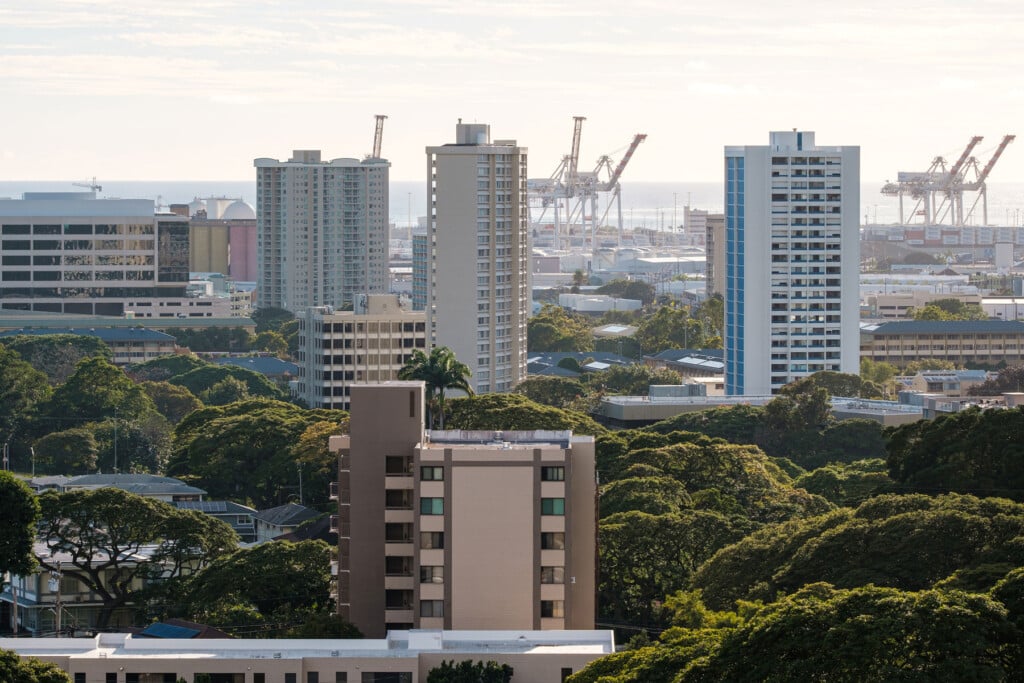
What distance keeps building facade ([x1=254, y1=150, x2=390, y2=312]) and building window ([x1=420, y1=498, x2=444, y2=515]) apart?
373 ft

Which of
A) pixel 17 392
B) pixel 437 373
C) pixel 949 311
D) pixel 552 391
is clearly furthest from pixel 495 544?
pixel 949 311

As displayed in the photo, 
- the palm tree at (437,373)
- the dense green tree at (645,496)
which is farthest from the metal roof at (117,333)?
the dense green tree at (645,496)

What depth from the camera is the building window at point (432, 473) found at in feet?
121

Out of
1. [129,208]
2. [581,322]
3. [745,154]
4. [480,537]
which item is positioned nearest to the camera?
[480,537]

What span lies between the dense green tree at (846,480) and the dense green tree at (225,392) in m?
39.0

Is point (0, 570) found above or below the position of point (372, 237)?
below

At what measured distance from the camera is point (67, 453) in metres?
73.0

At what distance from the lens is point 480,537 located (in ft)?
120

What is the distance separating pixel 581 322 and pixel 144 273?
27.0 meters

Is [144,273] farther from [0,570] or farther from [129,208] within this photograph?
[0,570]

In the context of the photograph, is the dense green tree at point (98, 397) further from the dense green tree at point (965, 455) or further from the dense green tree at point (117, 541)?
the dense green tree at point (965, 455)

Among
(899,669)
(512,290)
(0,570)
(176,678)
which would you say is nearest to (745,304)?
(512,290)

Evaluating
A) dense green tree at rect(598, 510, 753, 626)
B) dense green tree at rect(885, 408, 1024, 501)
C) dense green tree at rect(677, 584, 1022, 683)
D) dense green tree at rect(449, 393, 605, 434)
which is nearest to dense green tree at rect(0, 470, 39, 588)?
dense green tree at rect(598, 510, 753, 626)

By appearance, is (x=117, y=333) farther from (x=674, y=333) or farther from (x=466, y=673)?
(x=466, y=673)
